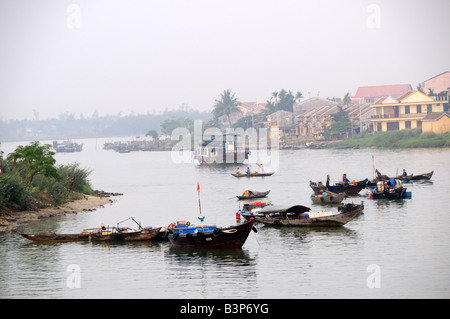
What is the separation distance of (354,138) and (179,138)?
6370 cm

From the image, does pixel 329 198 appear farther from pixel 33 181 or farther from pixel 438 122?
pixel 438 122

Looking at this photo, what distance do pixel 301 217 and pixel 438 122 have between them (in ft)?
216

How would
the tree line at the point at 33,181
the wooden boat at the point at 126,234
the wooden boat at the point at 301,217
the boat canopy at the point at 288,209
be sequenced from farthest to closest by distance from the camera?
the tree line at the point at 33,181
the boat canopy at the point at 288,209
the wooden boat at the point at 301,217
the wooden boat at the point at 126,234

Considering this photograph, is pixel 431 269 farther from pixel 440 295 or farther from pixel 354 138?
pixel 354 138

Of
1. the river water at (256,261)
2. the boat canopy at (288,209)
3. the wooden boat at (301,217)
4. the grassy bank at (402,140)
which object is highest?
the grassy bank at (402,140)

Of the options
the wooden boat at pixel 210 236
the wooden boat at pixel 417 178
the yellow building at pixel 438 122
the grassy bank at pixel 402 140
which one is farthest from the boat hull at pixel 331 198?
the yellow building at pixel 438 122

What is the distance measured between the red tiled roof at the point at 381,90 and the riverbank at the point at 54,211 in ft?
372

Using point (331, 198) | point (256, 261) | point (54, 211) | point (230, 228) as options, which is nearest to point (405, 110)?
point (331, 198)

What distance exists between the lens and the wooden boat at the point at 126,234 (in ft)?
93.6

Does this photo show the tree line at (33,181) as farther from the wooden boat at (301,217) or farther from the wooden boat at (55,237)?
the wooden boat at (301,217)

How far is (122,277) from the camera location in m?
23.1

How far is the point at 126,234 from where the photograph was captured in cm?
2880
